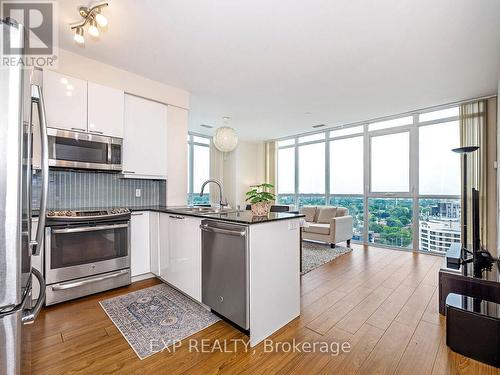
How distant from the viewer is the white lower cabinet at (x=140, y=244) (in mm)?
2883

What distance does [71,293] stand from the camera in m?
2.40

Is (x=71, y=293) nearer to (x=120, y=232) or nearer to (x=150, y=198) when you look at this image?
(x=120, y=232)

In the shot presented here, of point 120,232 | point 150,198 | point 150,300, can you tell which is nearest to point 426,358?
point 150,300

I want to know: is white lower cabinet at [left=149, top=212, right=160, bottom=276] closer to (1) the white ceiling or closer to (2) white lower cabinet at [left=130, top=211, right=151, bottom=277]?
(2) white lower cabinet at [left=130, top=211, right=151, bottom=277]

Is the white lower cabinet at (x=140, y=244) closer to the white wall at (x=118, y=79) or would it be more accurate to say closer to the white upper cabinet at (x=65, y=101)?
the white upper cabinet at (x=65, y=101)

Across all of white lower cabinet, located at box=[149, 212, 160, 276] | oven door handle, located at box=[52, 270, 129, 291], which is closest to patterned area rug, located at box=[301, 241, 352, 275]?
white lower cabinet, located at box=[149, 212, 160, 276]

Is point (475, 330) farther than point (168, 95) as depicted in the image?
No

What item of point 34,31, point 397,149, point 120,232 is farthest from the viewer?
point 397,149

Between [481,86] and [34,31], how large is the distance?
5613 millimetres

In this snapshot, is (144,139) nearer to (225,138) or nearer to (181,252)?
(225,138)

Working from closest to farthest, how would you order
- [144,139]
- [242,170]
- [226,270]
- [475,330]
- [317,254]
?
[475,330] < [226,270] < [144,139] < [317,254] < [242,170]

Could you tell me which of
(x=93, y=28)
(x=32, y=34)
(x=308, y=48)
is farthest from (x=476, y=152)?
(x=32, y=34)

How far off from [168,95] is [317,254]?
3.58 m

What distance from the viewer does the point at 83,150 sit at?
8.75 ft
